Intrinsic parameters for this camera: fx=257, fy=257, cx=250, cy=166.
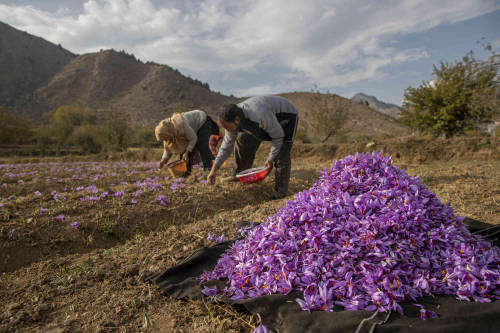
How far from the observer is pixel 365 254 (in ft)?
5.45

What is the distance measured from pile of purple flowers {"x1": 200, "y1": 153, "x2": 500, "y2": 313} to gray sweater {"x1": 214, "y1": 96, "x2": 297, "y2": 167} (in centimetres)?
199

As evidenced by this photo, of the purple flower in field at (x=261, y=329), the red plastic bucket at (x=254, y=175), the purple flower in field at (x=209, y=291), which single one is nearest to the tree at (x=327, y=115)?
the red plastic bucket at (x=254, y=175)

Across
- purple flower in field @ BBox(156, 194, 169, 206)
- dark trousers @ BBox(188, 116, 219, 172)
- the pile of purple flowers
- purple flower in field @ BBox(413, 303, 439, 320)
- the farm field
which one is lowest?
the farm field

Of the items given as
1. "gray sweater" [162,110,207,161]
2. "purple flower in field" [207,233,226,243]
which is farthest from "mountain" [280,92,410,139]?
"purple flower in field" [207,233,226,243]

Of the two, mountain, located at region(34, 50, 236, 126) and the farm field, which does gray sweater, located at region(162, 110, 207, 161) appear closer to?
the farm field

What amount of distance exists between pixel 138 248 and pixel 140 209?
55.8 inches

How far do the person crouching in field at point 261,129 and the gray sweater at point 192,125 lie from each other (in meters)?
1.18

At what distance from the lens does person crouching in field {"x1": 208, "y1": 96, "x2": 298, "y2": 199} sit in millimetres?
3863

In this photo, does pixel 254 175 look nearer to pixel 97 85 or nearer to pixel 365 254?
pixel 365 254

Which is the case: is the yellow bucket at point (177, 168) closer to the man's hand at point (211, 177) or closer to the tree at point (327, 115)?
the man's hand at point (211, 177)

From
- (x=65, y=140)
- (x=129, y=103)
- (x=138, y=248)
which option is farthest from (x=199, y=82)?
(x=138, y=248)

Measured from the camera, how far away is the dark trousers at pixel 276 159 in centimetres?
446

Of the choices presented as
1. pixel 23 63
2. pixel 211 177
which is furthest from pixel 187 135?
pixel 23 63

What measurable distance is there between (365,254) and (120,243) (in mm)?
3050
